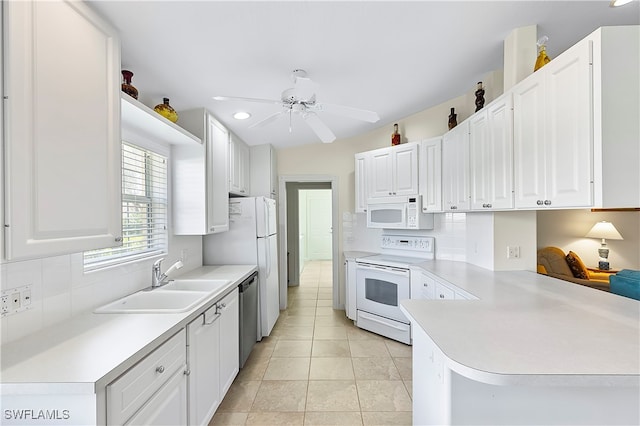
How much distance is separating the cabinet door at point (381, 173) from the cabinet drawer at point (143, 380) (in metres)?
2.83

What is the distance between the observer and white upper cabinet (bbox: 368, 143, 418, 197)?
3484 mm

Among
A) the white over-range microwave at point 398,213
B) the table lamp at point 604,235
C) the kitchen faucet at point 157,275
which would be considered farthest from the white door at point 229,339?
the table lamp at point 604,235

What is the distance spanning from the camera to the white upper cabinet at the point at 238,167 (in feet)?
11.0

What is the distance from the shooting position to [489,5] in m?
1.73

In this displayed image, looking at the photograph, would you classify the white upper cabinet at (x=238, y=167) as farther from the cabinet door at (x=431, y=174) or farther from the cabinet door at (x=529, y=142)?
the cabinet door at (x=529, y=142)

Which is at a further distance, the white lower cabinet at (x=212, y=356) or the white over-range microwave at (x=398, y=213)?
the white over-range microwave at (x=398, y=213)

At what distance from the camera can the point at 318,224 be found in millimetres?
9195

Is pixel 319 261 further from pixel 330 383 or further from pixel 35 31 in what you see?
pixel 35 31

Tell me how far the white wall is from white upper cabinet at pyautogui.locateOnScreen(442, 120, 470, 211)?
1.95 m

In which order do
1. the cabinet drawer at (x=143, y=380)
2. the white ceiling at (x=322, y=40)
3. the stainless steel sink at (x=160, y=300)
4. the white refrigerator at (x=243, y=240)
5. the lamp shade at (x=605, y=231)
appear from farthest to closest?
the lamp shade at (x=605, y=231) < the white refrigerator at (x=243, y=240) < the stainless steel sink at (x=160, y=300) < the white ceiling at (x=322, y=40) < the cabinet drawer at (x=143, y=380)

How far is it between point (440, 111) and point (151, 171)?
312 cm

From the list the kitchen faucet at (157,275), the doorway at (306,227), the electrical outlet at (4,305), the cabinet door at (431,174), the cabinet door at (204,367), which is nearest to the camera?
the electrical outlet at (4,305)

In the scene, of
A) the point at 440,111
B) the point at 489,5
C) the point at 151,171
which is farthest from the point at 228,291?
the point at 440,111

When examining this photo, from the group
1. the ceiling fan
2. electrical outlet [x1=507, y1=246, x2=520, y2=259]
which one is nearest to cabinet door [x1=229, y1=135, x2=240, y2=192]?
the ceiling fan
